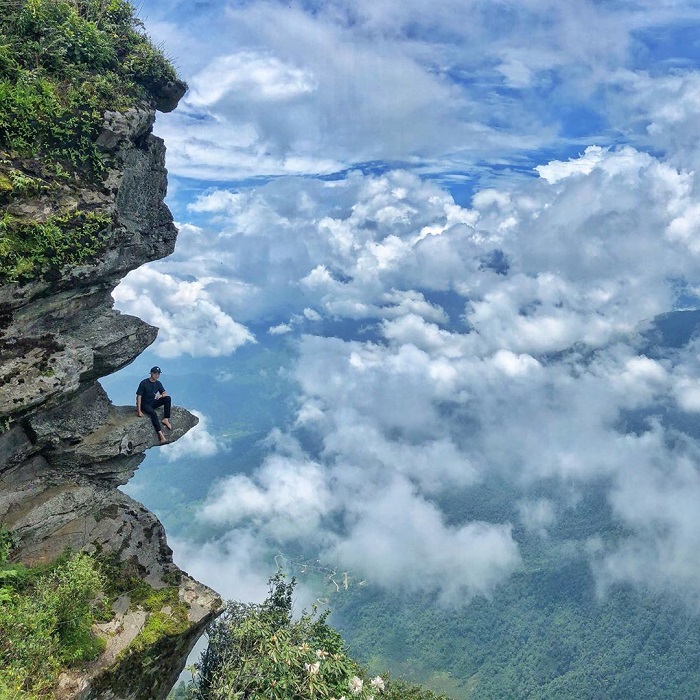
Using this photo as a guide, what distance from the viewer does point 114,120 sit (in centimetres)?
1605

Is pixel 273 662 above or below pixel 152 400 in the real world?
below

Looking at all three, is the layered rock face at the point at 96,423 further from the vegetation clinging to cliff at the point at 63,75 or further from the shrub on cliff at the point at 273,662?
the shrub on cliff at the point at 273,662

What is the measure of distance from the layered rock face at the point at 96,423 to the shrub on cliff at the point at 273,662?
5.43 ft

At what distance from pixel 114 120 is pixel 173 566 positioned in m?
15.0

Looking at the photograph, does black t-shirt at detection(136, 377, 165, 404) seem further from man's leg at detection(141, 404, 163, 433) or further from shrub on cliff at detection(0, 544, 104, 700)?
shrub on cliff at detection(0, 544, 104, 700)

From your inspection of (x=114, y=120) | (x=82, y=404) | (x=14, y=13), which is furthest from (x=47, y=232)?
(x=14, y=13)

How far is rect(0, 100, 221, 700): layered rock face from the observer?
44.5 ft

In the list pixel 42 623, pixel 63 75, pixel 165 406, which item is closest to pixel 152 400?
pixel 165 406

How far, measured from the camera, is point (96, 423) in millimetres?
17484

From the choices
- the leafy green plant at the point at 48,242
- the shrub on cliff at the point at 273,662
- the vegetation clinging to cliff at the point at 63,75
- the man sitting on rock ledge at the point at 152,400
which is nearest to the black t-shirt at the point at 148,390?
the man sitting on rock ledge at the point at 152,400

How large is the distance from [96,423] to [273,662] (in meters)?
9.91

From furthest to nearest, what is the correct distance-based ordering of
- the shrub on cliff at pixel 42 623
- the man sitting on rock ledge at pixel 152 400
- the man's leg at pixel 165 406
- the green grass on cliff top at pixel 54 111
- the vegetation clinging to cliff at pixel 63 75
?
the man's leg at pixel 165 406
the man sitting on rock ledge at pixel 152 400
the vegetation clinging to cliff at pixel 63 75
the green grass on cliff top at pixel 54 111
the shrub on cliff at pixel 42 623

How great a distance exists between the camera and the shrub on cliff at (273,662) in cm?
1405

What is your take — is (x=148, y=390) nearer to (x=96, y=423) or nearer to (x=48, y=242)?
(x=96, y=423)
